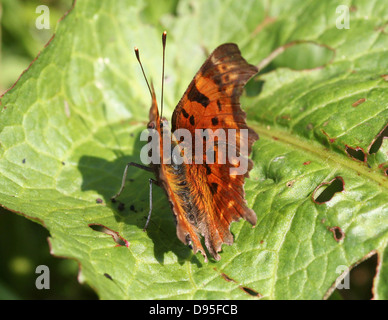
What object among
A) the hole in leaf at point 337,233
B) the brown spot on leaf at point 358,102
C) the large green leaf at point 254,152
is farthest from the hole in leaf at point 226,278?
the brown spot on leaf at point 358,102

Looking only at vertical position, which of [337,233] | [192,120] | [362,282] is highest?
[192,120]

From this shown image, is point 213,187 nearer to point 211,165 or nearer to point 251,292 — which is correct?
point 211,165

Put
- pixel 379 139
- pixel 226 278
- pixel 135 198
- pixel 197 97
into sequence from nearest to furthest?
pixel 226 278, pixel 197 97, pixel 379 139, pixel 135 198

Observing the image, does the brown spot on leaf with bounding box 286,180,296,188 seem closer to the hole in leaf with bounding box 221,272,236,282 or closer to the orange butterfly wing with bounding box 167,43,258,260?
the orange butterfly wing with bounding box 167,43,258,260

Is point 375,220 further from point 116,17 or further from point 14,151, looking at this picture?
point 116,17

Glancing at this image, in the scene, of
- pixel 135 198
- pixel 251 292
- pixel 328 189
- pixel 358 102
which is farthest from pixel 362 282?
pixel 135 198

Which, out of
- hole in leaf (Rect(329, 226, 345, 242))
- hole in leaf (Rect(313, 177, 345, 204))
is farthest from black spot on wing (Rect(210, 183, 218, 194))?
hole in leaf (Rect(329, 226, 345, 242))
